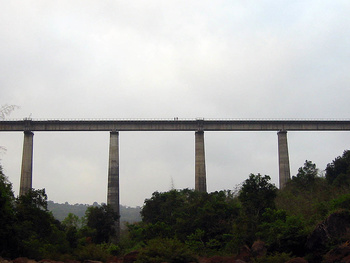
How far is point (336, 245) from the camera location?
23.2 meters

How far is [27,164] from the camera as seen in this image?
57.5 meters

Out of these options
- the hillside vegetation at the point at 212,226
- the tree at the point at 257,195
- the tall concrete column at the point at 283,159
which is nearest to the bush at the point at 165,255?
the hillside vegetation at the point at 212,226

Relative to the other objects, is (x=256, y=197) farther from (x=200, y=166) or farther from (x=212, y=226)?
(x=200, y=166)

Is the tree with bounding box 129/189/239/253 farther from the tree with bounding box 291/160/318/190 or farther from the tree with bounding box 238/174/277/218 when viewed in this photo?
the tree with bounding box 291/160/318/190

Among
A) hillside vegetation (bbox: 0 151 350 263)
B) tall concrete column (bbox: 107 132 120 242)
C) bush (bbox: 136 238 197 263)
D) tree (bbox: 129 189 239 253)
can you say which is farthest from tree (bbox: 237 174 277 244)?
tall concrete column (bbox: 107 132 120 242)

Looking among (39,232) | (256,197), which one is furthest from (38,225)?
(256,197)

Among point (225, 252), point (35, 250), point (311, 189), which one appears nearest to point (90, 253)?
point (35, 250)

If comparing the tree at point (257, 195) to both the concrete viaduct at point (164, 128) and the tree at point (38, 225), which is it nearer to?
the tree at point (38, 225)

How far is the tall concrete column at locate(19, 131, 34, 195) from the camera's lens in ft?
185

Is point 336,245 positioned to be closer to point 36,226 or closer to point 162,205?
point 36,226

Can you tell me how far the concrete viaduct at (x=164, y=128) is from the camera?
191ft

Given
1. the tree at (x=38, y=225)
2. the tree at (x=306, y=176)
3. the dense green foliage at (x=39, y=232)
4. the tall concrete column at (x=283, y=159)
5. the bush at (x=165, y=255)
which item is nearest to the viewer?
the bush at (x=165, y=255)

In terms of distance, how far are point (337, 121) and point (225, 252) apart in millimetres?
36475

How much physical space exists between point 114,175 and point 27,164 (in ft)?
38.9
